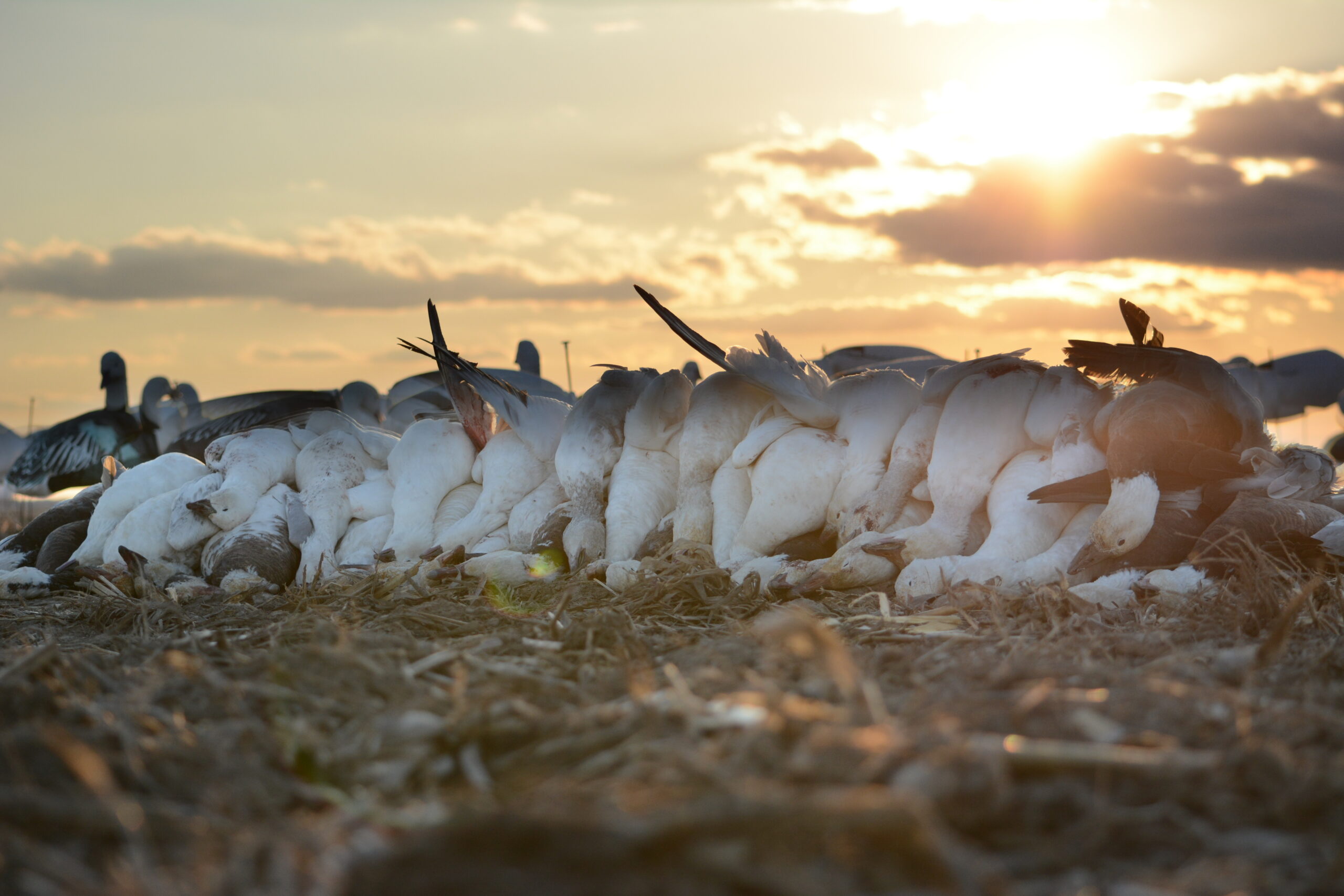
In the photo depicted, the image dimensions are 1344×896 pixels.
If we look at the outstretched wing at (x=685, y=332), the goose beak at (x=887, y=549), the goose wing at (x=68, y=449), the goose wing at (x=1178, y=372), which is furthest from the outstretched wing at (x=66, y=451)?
the goose wing at (x=1178, y=372)

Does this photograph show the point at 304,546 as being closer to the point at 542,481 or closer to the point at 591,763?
the point at 542,481

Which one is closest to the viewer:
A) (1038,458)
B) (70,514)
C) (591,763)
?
(591,763)

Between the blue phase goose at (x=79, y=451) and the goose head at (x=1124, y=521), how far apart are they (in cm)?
1317

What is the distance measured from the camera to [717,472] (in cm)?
627

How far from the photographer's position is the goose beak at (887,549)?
17.7 feet

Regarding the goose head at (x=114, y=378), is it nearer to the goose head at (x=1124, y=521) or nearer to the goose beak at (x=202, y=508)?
the goose beak at (x=202, y=508)

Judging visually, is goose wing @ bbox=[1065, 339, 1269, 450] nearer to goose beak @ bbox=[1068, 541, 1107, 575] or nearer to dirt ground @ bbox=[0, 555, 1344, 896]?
goose beak @ bbox=[1068, 541, 1107, 575]

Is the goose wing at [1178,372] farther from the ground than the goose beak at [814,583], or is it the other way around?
the goose wing at [1178,372]

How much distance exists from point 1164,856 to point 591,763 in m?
1.18

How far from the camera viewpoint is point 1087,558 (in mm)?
5039

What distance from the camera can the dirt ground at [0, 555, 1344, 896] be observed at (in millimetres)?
1921

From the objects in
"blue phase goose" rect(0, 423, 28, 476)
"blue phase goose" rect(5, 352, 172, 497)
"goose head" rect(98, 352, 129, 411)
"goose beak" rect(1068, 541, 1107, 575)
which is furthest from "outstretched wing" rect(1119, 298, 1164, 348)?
"blue phase goose" rect(0, 423, 28, 476)

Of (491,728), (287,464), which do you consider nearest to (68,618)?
(287,464)

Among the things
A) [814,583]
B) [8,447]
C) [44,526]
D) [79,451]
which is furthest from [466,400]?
[8,447]
